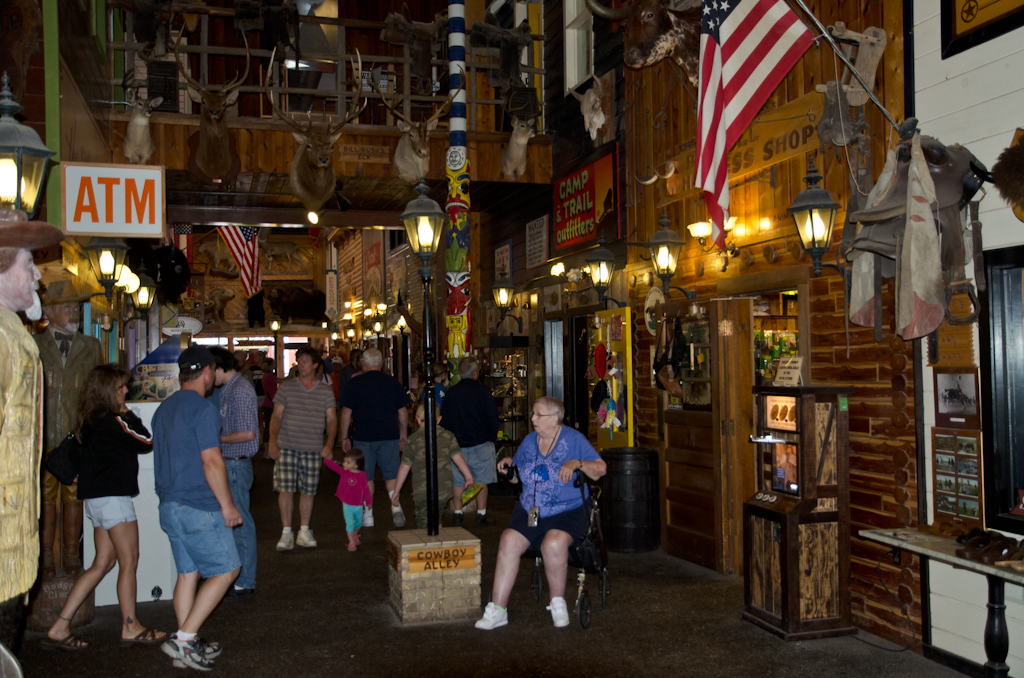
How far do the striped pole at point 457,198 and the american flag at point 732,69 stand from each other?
5089mm

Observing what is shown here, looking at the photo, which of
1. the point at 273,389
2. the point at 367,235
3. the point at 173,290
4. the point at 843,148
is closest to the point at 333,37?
the point at 173,290

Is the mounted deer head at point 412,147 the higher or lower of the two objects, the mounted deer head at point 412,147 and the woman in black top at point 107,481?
the higher

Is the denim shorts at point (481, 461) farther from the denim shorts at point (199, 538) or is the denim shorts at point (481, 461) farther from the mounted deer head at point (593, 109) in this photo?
the denim shorts at point (199, 538)

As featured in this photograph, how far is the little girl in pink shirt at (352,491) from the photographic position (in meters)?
8.05

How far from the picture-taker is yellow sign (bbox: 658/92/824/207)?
253 inches

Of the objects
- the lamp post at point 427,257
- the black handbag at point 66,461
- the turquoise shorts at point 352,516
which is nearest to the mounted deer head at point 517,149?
the lamp post at point 427,257

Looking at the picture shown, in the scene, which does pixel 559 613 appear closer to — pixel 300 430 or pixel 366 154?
pixel 300 430

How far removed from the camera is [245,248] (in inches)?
775

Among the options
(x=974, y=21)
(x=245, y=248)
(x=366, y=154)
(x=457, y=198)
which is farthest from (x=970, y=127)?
(x=245, y=248)

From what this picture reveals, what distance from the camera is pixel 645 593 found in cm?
665

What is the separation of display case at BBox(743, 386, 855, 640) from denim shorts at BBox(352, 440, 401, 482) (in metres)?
Result: 4.21

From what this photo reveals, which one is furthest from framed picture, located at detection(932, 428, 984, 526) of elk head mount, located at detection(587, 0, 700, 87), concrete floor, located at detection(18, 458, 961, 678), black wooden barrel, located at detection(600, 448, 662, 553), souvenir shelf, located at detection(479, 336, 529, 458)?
souvenir shelf, located at detection(479, 336, 529, 458)

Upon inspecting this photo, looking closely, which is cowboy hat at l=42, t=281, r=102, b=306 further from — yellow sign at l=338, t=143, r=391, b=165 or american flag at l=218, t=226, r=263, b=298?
american flag at l=218, t=226, r=263, b=298

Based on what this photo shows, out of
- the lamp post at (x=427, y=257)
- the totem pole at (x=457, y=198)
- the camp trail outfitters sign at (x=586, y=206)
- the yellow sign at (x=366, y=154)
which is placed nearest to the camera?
the lamp post at (x=427, y=257)
